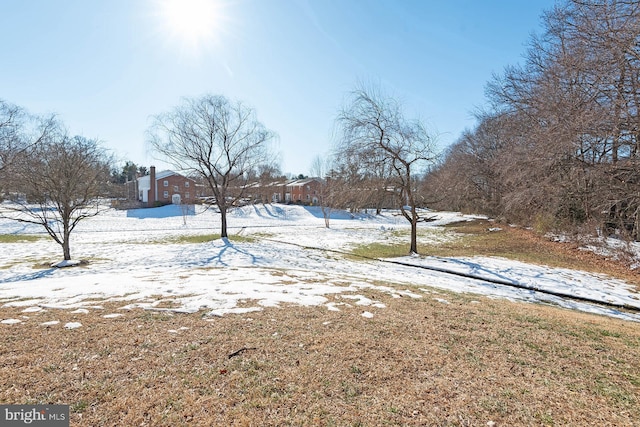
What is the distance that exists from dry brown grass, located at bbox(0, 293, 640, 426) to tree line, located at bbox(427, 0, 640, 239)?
20.1 ft

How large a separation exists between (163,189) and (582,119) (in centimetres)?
4534

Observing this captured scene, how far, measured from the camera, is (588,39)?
22.5 ft

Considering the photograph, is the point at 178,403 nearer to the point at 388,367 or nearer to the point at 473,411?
the point at 388,367

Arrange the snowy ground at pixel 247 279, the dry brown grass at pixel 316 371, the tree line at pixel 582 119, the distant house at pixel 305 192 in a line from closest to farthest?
1. the dry brown grass at pixel 316 371
2. the snowy ground at pixel 247 279
3. the tree line at pixel 582 119
4. the distant house at pixel 305 192

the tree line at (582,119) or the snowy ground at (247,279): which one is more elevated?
the tree line at (582,119)

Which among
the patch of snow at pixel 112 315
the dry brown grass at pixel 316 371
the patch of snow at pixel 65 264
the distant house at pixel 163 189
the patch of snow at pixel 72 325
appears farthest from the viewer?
the distant house at pixel 163 189

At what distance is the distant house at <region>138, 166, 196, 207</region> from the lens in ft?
136

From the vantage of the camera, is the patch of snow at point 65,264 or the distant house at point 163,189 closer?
the patch of snow at point 65,264

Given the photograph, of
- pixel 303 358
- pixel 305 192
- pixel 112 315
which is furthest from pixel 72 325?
pixel 305 192

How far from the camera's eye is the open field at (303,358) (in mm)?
2271

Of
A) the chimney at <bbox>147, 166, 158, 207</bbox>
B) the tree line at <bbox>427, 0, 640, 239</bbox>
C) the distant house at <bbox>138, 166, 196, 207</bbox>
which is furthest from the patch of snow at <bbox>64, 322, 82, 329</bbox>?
the chimney at <bbox>147, 166, 158, 207</bbox>

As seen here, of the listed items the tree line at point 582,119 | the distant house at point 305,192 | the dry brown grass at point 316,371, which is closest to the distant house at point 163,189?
the distant house at point 305,192

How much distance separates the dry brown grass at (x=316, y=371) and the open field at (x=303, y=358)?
0.04 ft

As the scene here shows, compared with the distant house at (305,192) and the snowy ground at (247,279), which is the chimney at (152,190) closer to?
the distant house at (305,192)
